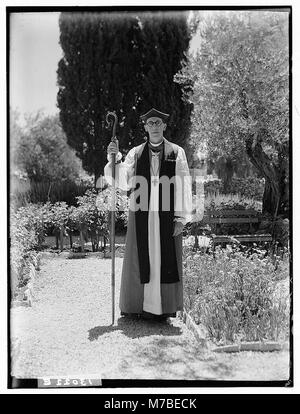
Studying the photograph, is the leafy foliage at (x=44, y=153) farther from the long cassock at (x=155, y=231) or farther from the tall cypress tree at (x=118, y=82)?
the long cassock at (x=155, y=231)

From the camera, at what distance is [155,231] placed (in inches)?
169

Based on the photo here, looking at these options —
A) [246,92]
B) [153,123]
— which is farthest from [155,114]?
[246,92]

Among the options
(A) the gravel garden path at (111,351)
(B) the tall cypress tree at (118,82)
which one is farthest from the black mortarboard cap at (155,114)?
(A) the gravel garden path at (111,351)

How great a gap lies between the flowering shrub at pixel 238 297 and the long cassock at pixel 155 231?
0.30 meters

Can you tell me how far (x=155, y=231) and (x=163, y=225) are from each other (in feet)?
0.31

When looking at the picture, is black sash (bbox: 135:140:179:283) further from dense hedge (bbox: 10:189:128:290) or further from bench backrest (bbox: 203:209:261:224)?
dense hedge (bbox: 10:189:128:290)

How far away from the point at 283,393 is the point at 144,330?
48.2 inches

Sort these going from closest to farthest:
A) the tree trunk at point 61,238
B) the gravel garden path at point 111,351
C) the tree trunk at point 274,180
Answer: the gravel garden path at point 111,351
the tree trunk at point 274,180
the tree trunk at point 61,238

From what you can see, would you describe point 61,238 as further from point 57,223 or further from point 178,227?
point 178,227

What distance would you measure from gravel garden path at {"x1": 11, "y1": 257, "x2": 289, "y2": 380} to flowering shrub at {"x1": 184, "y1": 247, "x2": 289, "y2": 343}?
0.18 metres

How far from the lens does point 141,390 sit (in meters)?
3.71

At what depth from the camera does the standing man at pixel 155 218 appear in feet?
13.9
